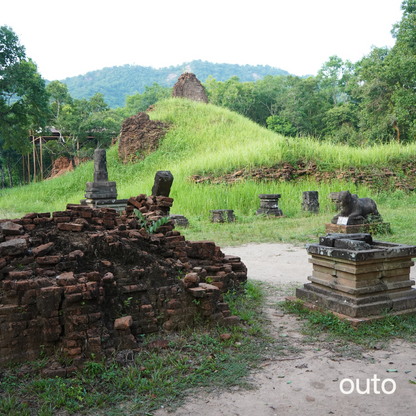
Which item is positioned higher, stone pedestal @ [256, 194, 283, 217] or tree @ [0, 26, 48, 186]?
tree @ [0, 26, 48, 186]

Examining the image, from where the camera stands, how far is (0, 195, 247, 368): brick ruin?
2947 mm

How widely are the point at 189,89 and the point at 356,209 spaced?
82.8 ft

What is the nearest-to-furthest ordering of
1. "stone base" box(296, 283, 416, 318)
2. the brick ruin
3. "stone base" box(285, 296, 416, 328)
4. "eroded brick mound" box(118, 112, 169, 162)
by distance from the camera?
1. the brick ruin
2. "stone base" box(285, 296, 416, 328)
3. "stone base" box(296, 283, 416, 318)
4. "eroded brick mound" box(118, 112, 169, 162)

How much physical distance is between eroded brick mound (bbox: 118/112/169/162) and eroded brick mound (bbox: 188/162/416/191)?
9317 mm

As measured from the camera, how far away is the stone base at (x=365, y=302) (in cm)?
366

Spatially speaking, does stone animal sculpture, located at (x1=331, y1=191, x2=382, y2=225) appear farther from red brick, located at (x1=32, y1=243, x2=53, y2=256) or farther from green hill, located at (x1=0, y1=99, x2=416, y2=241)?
red brick, located at (x1=32, y1=243, x2=53, y2=256)

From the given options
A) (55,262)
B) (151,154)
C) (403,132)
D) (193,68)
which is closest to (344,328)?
(55,262)

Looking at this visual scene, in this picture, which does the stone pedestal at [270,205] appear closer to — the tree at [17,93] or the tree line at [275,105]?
the tree line at [275,105]

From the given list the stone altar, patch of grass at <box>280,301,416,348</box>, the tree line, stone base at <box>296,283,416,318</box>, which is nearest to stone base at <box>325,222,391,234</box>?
the stone altar

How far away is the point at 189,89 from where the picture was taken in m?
31.5

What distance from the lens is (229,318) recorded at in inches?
145

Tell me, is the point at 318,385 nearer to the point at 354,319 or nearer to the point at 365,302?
the point at 354,319

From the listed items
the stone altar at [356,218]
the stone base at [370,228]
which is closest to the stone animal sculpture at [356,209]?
the stone altar at [356,218]

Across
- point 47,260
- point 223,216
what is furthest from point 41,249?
point 223,216
